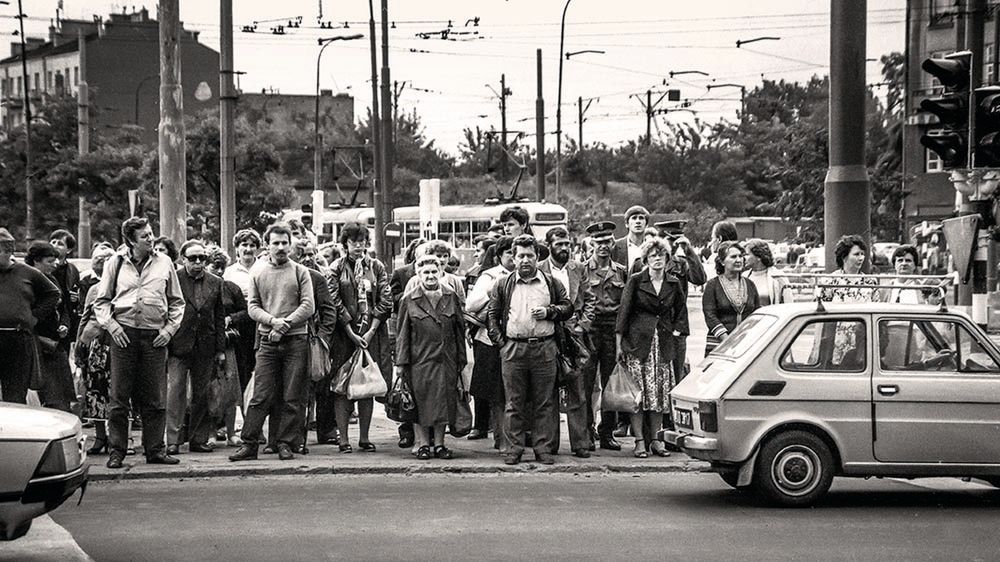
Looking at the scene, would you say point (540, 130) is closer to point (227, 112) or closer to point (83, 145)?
point (83, 145)

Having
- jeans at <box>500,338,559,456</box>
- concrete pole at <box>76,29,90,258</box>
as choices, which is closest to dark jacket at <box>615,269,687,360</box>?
jeans at <box>500,338,559,456</box>

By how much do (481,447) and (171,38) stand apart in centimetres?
724

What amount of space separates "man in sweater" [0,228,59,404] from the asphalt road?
4.73 feet

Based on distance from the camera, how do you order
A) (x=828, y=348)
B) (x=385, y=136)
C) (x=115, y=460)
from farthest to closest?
(x=385, y=136) < (x=115, y=460) < (x=828, y=348)

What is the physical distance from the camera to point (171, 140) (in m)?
17.3

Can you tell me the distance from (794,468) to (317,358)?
4.61 metres

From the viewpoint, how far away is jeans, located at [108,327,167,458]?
1170 cm

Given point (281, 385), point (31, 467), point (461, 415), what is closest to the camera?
point (31, 467)

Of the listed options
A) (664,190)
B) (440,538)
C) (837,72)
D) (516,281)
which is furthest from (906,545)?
(664,190)

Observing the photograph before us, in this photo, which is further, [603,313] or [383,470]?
[603,313]

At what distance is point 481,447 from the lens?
43.9 feet

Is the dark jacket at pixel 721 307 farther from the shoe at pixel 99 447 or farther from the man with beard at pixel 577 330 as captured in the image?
the shoe at pixel 99 447

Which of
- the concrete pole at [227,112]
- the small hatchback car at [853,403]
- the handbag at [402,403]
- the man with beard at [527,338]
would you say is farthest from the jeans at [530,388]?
the concrete pole at [227,112]

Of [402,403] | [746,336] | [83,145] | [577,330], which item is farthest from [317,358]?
[83,145]
